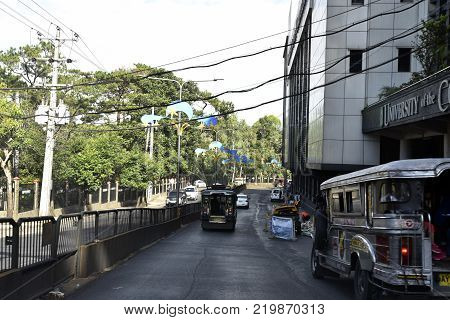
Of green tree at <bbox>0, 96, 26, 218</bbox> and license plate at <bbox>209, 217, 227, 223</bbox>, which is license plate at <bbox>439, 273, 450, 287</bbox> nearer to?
license plate at <bbox>209, 217, 227, 223</bbox>

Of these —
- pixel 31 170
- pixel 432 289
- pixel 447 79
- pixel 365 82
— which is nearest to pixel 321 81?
pixel 365 82

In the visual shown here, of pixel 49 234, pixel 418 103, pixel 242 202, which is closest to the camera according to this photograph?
pixel 49 234

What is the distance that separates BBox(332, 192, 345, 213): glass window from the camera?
11.0 metres

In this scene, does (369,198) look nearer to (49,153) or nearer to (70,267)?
(70,267)

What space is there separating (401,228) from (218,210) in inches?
995

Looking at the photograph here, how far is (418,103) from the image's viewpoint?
20766mm

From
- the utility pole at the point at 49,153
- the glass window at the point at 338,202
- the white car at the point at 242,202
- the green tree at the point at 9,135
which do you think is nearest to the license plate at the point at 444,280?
the glass window at the point at 338,202

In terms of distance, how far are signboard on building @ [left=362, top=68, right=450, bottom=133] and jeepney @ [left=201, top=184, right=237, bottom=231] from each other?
1008 cm

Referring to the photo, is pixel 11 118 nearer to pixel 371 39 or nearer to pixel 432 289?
pixel 371 39

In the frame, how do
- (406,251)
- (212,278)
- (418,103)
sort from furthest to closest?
(418,103) < (212,278) < (406,251)

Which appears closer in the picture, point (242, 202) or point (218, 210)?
point (218, 210)

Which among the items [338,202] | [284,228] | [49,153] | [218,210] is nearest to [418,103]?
[284,228]

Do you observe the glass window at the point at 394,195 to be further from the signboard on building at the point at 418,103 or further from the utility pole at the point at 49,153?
the utility pole at the point at 49,153

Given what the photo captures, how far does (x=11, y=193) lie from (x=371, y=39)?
23803 millimetres
